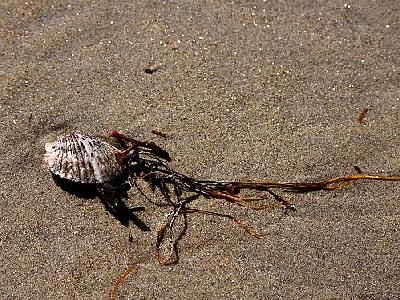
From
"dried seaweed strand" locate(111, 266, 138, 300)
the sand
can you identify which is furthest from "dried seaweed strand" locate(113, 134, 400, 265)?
"dried seaweed strand" locate(111, 266, 138, 300)

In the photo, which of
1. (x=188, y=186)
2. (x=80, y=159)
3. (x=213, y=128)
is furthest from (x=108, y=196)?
(x=213, y=128)

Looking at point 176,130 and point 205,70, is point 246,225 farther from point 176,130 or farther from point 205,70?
point 205,70

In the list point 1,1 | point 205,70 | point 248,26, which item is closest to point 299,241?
point 205,70

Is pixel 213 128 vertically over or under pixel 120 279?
over

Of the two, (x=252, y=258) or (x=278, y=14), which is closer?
(x=252, y=258)

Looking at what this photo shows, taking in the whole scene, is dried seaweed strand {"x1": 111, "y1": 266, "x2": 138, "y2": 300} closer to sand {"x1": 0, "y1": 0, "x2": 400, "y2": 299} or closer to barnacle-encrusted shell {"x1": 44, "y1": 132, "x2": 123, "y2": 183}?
sand {"x1": 0, "y1": 0, "x2": 400, "y2": 299}

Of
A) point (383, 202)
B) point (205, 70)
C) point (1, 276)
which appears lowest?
point (1, 276)

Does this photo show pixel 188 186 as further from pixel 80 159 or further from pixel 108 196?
pixel 80 159
